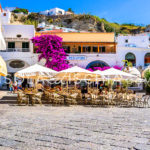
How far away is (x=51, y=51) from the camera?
3250 cm

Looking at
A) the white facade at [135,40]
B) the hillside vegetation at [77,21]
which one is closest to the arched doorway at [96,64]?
the white facade at [135,40]

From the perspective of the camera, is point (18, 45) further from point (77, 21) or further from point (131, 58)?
point (77, 21)

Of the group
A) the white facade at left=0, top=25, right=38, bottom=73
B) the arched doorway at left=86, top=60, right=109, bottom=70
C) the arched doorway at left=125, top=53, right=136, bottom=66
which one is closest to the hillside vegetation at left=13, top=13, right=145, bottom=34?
the arched doorway at left=125, top=53, right=136, bottom=66

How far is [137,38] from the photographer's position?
1615 inches

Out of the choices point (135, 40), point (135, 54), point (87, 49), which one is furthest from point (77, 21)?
point (135, 54)

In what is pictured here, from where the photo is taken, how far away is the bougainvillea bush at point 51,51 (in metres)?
32.1

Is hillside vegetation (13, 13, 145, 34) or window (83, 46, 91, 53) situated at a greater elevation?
hillside vegetation (13, 13, 145, 34)

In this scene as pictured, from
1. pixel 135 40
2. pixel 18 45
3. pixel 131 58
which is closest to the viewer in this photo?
pixel 18 45

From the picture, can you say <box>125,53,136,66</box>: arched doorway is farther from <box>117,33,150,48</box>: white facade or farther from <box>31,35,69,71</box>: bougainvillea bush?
<box>31,35,69,71</box>: bougainvillea bush

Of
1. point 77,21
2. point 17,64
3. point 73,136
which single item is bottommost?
point 73,136

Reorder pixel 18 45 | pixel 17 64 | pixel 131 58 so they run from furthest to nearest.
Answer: pixel 131 58 < pixel 18 45 < pixel 17 64

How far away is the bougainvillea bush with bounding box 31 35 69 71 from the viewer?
105 feet

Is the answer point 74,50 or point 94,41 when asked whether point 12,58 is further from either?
point 94,41

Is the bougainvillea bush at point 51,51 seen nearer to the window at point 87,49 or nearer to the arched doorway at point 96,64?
the arched doorway at point 96,64
